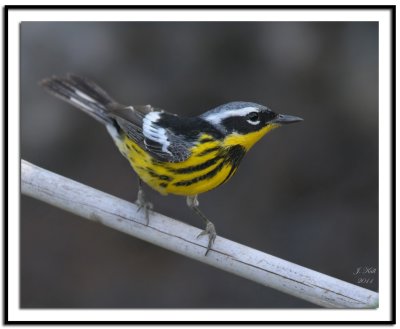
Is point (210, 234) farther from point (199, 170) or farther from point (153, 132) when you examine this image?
point (153, 132)

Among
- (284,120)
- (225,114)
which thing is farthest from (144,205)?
(284,120)

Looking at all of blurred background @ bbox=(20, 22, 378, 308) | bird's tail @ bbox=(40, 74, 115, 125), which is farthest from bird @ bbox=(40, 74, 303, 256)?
blurred background @ bbox=(20, 22, 378, 308)

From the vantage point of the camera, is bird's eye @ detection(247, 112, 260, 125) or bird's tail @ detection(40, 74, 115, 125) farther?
bird's tail @ detection(40, 74, 115, 125)

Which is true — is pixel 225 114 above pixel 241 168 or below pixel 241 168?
below

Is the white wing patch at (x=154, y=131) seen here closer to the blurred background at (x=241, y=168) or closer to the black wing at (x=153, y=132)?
the black wing at (x=153, y=132)

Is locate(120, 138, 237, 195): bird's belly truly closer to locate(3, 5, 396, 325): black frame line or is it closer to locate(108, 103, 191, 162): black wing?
locate(108, 103, 191, 162): black wing

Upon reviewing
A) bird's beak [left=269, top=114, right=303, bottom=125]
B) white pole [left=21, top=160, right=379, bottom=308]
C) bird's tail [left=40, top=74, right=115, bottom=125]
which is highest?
bird's tail [left=40, top=74, right=115, bottom=125]
